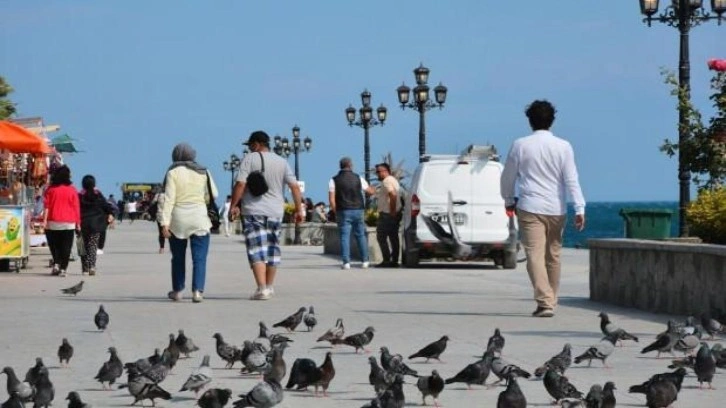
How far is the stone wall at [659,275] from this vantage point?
49.4ft

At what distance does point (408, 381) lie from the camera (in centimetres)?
1018

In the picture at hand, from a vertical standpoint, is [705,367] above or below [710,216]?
below

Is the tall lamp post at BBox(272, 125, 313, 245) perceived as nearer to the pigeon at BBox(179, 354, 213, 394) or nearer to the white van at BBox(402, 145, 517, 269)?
the white van at BBox(402, 145, 517, 269)

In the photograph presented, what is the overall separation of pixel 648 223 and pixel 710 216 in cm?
1101

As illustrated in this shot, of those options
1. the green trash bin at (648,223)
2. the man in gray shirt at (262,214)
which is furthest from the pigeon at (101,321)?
the green trash bin at (648,223)

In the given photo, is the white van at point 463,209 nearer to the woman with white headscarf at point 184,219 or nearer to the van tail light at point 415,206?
Answer: the van tail light at point 415,206

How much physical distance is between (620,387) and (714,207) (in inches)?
284

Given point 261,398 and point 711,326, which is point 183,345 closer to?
point 261,398

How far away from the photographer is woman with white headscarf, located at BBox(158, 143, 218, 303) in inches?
711

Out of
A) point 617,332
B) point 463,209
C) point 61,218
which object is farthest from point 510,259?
point 617,332

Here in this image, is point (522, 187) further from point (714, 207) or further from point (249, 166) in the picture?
point (249, 166)

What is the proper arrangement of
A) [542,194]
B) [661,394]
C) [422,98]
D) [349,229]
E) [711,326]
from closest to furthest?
[661,394] < [711,326] < [542,194] < [349,229] < [422,98]

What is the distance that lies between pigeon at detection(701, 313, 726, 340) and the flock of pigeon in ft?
2.90

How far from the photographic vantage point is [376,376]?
9.28 m
